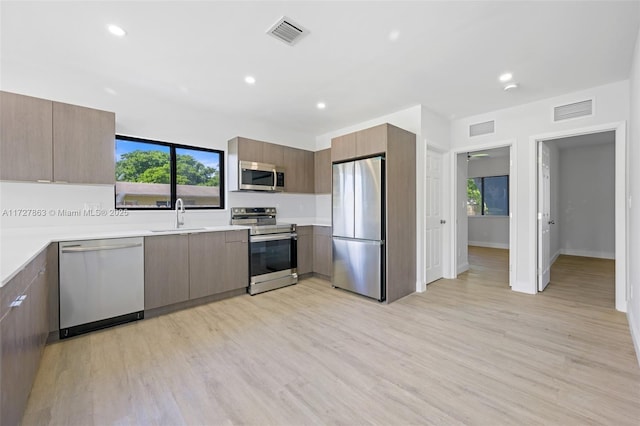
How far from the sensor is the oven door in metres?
3.91

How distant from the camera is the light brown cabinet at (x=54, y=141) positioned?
248 cm

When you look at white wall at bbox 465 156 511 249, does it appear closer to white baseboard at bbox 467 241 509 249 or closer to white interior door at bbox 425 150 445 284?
white baseboard at bbox 467 241 509 249

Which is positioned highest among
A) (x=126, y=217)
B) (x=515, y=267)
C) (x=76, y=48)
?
(x=76, y=48)

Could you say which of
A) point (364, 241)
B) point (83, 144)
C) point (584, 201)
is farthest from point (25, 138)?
point (584, 201)

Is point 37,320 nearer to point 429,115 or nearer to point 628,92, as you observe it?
point 429,115

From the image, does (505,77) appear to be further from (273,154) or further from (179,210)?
(179,210)

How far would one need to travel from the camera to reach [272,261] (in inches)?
162

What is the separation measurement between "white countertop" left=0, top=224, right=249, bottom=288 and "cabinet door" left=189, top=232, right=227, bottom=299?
0.39 feet

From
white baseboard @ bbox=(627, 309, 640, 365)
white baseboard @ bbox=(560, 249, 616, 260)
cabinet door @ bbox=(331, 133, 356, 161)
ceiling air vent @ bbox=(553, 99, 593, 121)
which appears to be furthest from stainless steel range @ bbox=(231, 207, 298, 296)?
white baseboard @ bbox=(560, 249, 616, 260)

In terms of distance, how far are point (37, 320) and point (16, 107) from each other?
1957 millimetres

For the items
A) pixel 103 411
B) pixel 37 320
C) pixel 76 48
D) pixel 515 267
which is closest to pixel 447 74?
pixel 515 267

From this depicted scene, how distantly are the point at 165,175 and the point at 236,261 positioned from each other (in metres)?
1.53

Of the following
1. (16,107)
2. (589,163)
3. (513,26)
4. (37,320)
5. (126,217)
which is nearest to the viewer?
(37,320)

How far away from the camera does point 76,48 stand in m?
2.53
